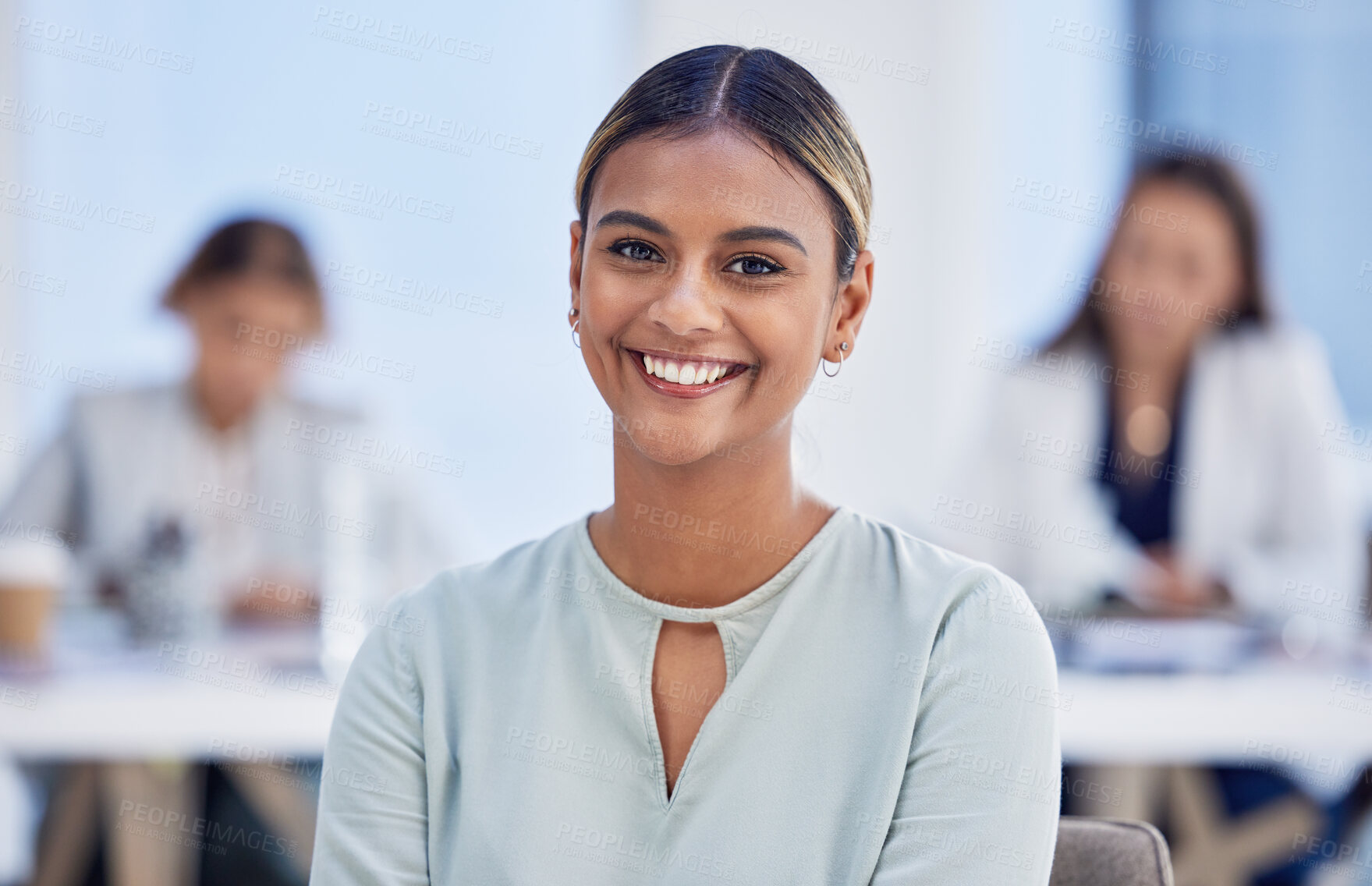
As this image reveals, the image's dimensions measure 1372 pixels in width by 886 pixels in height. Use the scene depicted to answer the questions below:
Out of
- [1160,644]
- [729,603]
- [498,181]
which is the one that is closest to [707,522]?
[729,603]

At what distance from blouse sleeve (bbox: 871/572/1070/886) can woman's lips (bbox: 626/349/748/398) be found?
0.31m

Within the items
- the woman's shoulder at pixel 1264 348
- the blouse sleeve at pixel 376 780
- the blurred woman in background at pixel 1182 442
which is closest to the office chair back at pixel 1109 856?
the blouse sleeve at pixel 376 780

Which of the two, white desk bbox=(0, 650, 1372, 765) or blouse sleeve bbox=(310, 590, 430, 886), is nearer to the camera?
blouse sleeve bbox=(310, 590, 430, 886)

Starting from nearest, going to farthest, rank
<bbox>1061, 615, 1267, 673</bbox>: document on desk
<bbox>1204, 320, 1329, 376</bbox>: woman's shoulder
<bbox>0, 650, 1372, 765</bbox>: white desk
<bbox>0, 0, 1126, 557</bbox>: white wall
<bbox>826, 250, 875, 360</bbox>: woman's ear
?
1. <bbox>826, 250, 875, 360</bbox>: woman's ear
2. <bbox>0, 650, 1372, 765</bbox>: white desk
3. <bbox>1061, 615, 1267, 673</bbox>: document on desk
4. <bbox>1204, 320, 1329, 376</bbox>: woman's shoulder
5. <bbox>0, 0, 1126, 557</bbox>: white wall

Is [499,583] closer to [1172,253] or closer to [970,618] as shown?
[970,618]

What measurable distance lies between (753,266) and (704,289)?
54 millimetres

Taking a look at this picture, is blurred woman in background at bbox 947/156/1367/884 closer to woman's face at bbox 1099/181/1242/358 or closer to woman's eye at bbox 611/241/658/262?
woman's face at bbox 1099/181/1242/358

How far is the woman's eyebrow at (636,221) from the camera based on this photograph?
1.14 meters

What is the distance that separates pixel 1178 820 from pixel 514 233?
8.43 ft

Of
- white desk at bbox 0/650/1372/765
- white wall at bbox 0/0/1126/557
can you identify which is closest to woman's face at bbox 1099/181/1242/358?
white desk at bbox 0/650/1372/765

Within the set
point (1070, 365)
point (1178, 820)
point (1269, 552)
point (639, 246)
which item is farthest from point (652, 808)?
point (1269, 552)

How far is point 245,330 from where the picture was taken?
3076 millimetres

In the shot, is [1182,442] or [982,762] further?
[1182,442]

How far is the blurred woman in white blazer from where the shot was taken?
2898 mm
